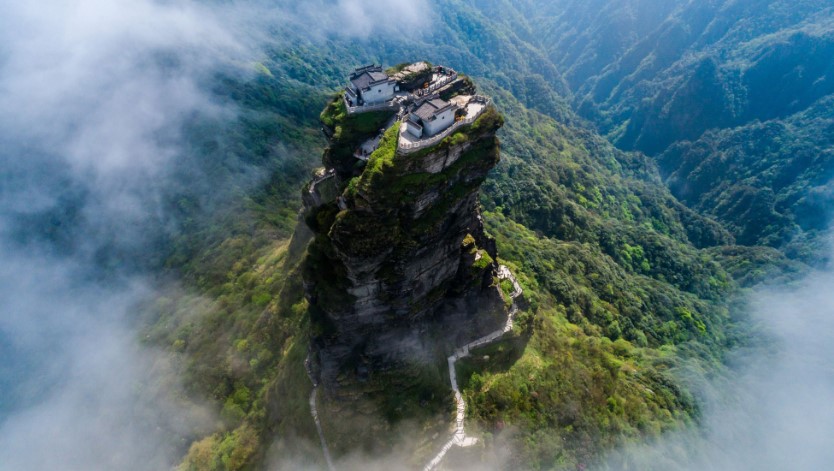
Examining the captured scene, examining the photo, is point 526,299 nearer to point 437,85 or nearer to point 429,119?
point 429,119

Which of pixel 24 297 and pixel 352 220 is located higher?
pixel 352 220

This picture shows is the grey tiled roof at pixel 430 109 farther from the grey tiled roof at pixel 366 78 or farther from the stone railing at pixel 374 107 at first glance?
the grey tiled roof at pixel 366 78

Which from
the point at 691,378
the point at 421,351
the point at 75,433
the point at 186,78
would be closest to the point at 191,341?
the point at 75,433

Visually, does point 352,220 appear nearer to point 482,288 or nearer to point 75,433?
point 482,288

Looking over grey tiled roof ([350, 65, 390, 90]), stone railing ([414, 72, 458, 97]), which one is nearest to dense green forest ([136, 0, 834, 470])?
grey tiled roof ([350, 65, 390, 90])

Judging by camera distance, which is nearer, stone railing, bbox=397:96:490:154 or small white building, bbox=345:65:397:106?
stone railing, bbox=397:96:490:154

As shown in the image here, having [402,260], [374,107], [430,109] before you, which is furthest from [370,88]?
[402,260]

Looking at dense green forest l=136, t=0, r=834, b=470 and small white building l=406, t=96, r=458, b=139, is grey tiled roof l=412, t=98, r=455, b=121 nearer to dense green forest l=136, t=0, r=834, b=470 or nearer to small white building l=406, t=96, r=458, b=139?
small white building l=406, t=96, r=458, b=139
